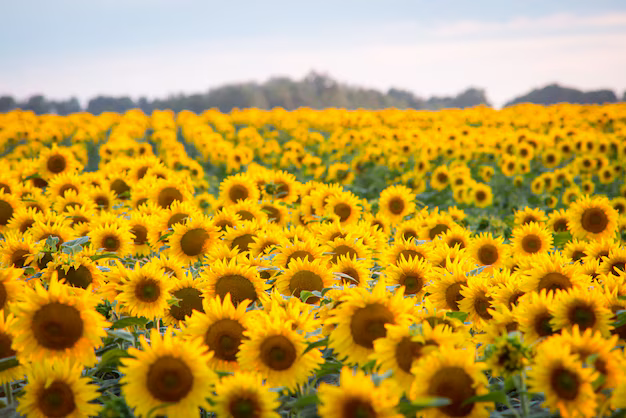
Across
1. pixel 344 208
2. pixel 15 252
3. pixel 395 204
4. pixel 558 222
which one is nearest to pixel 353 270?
pixel 344 208

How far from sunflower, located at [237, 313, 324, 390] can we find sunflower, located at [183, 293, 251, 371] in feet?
0.38

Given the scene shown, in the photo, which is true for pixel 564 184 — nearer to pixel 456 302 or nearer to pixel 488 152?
pixel 488 152

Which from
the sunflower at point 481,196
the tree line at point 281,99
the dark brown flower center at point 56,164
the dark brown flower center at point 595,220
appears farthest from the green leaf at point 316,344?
the tree line at point 281,99

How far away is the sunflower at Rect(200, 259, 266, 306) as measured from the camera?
109 inches

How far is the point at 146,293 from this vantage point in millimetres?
2727

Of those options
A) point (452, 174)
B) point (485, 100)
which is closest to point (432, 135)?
point (452, 174)

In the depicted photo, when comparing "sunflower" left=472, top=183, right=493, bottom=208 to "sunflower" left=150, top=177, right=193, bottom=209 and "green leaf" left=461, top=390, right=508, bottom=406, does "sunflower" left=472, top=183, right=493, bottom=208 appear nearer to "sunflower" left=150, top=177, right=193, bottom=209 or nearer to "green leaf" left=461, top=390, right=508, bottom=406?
"sunflower" left=150, top=177, right=193, bottom=209

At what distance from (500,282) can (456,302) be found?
12.6 inches

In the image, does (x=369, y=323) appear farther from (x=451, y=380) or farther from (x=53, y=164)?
(x=53, y=164)

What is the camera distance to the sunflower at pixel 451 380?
5.70 feet

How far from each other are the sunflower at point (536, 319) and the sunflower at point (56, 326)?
1882mm

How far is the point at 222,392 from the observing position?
6.01 ft

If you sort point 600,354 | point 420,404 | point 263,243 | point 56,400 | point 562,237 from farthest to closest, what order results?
1. point 562,237
2. point 263,243
3. point 56,400
4. point 600,354
5. point 420,404

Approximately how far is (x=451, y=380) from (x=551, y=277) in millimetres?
1308
